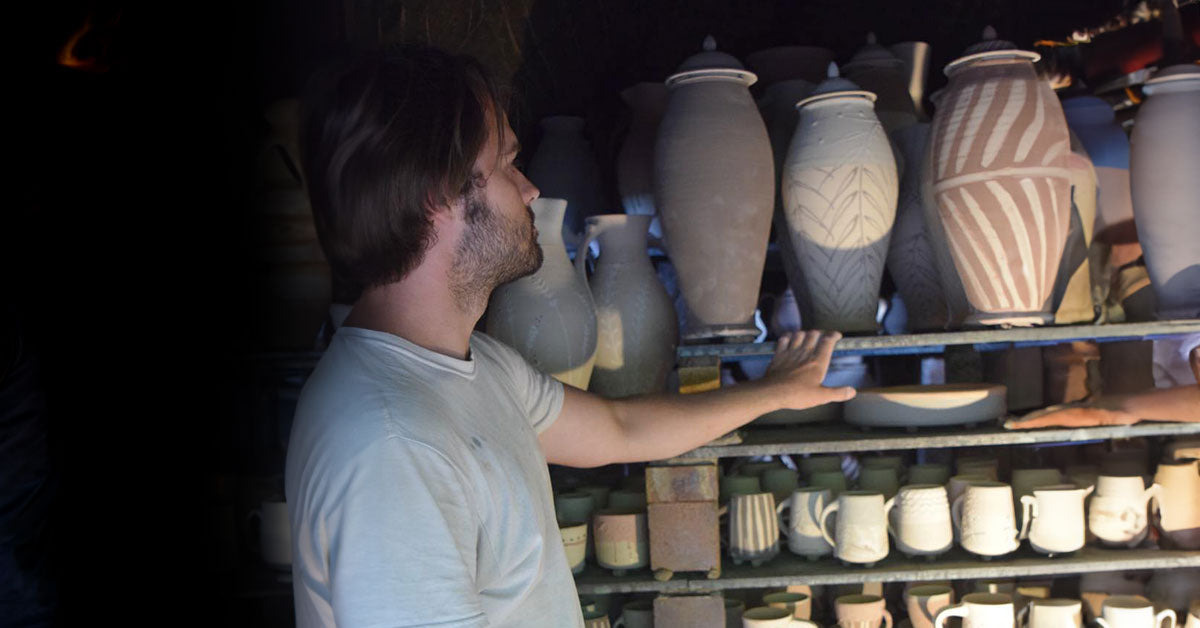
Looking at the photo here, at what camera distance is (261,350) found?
1.71 meters

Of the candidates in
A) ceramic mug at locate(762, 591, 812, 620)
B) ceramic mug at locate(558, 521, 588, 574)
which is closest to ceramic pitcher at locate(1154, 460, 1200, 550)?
ceramic mug at locate(762, 591, 812, 620)

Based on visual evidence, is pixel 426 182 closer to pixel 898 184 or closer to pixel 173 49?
pixel 173 49

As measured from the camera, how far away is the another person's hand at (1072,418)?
67.6 inches

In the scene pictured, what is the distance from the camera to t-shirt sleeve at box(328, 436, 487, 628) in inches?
37.4

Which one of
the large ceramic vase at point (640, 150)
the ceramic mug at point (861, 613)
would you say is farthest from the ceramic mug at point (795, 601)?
the large ceramic vase at point (640, 150)

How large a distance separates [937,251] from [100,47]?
148 centimetres

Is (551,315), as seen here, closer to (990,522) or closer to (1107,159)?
(990,522)

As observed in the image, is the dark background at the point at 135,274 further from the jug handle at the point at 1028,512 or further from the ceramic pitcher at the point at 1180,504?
the ceramic pitcher at the point at 1180,504

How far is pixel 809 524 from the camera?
1799 mm

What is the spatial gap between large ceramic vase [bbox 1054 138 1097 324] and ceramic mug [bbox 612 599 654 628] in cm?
94

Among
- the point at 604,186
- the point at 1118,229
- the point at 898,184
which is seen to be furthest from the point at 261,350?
the point at 1118,229

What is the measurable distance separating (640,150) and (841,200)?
50cm

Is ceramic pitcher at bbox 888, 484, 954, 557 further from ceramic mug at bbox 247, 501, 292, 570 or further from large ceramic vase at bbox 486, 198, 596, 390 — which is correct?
ceramic mug at bbox 247, 501, 292, 570

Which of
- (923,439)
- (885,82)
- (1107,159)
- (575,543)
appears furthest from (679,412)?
(1107,159)
